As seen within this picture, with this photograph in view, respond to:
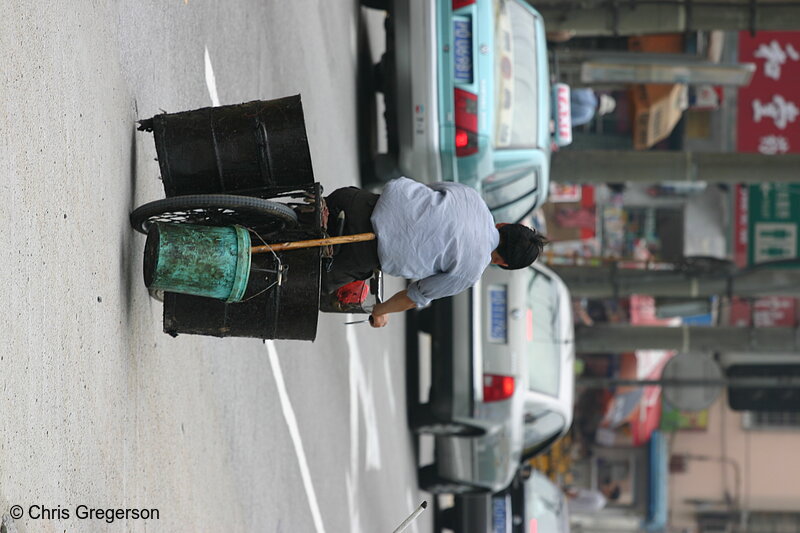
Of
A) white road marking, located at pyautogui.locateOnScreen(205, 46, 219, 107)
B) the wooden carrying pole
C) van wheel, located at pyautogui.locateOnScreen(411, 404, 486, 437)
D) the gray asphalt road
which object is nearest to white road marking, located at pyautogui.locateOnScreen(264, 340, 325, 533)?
the gray asphalt road

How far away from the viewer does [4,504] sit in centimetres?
401

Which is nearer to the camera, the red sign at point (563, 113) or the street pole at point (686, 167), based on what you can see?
the street pole at point (686, 167)

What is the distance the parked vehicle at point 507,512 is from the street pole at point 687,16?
5867 millimetres

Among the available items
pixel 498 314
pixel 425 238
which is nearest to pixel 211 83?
pixel 425 238

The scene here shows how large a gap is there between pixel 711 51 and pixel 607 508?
14.3 metres

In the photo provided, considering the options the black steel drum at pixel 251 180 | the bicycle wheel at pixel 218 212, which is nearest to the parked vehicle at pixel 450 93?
the black steel drum at pixel 251 180

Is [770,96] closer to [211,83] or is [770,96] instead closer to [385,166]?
[385,166]

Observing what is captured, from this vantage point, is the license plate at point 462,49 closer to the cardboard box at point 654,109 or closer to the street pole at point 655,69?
the street pole at point 655,69

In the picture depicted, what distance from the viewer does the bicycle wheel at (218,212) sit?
5426 mm

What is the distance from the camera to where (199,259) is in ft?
17.1

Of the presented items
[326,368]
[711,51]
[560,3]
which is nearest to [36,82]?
[326,368]

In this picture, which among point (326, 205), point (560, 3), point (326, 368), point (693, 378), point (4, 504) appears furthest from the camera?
point (693, 378)

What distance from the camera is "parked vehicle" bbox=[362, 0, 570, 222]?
36.7 feet

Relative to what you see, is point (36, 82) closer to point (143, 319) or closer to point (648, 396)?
point (143, 319)
